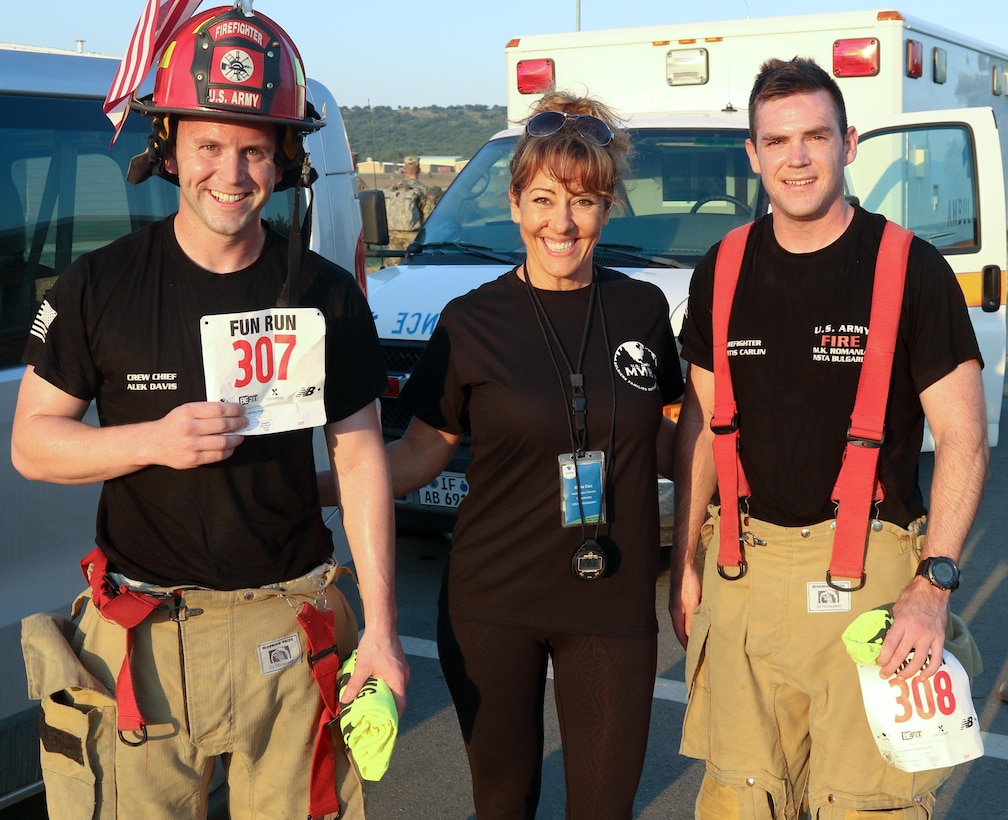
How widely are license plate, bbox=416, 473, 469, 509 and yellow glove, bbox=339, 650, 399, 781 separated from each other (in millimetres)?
3069

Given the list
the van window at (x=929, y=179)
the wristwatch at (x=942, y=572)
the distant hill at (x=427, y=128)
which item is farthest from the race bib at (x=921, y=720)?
the distant hill at (x=427, y=128)

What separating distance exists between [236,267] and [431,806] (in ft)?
7.34

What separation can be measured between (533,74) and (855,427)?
19.0 ft

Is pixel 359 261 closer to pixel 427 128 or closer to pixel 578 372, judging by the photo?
pixel 578 372

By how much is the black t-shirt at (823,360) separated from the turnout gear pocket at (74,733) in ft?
4.87

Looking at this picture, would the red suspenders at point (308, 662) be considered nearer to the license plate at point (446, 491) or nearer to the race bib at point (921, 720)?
the race bib at point (921, 720)

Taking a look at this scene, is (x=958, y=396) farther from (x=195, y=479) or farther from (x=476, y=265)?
(x=476, y=265)

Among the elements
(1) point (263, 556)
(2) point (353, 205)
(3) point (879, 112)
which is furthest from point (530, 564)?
(3) point (879, 112)

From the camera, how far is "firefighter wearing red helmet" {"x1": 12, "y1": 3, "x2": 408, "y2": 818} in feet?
7.60

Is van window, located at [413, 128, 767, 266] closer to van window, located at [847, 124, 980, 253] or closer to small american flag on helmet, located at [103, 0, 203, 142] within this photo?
van window, located at [847, 124, 980, 253]

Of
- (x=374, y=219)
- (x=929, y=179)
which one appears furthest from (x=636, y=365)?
(x=929, y=179)

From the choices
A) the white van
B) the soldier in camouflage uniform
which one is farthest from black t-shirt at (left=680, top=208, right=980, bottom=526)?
the soldier in camouflage uniform

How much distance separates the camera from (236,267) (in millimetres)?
2420

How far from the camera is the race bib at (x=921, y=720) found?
2.49 m
